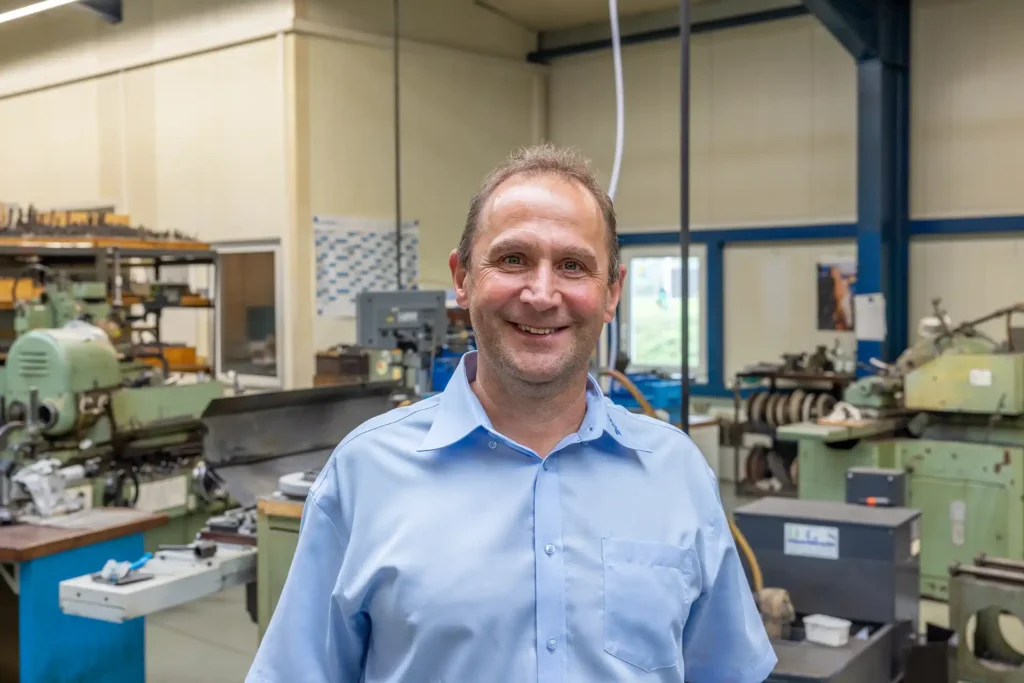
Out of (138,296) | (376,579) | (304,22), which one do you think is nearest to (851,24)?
(304,22)

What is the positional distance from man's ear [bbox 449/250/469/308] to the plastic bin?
132cm

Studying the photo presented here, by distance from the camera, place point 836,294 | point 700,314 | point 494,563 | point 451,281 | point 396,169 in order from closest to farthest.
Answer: point 494,563 → point 451,281 → point 396,169 → point 836,294 → point 700,314

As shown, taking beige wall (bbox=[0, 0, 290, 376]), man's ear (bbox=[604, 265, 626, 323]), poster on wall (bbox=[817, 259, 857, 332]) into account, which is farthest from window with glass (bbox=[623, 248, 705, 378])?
man's ear (bbox=[604, 265, 626, 323])

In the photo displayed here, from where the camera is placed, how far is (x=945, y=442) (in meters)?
Answer: 4.12

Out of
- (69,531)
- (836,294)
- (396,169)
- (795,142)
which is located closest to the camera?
(69,531)

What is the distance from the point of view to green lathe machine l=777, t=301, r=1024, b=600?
3.97 meters

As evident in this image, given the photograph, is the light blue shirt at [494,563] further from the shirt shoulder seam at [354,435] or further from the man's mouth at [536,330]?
the man's mouth at [536,330]

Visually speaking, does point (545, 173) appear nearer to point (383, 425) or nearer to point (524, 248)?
point (524, 248)

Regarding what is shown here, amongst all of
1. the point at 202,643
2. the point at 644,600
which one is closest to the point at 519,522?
the point at 644,600

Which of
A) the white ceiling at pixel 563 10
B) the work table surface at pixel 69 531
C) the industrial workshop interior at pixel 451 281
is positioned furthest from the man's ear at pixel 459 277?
the white ceiling at pixel 563 10

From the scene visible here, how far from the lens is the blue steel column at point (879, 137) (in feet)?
18.1

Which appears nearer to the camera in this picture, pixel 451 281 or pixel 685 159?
pixel 685 159

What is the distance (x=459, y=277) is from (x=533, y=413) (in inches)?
7.4

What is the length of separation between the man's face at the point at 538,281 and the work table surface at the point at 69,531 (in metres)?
2.01
